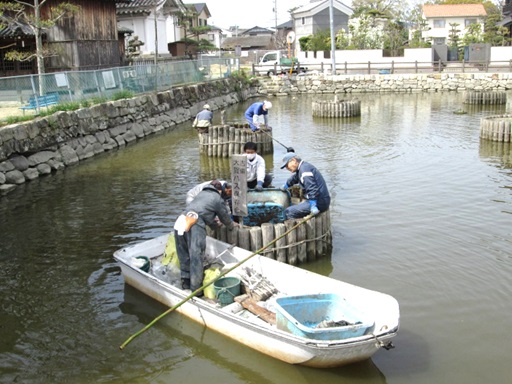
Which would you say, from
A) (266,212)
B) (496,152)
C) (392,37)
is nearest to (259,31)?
(392,37)

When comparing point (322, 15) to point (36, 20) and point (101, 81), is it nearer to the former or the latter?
point (101, 81)

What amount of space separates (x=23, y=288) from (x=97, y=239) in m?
2.48

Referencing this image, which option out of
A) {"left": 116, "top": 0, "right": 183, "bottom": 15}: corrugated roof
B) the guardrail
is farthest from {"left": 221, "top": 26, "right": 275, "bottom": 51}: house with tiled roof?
{"left": 116, "top": 0, "right": 183, "bottom": 15}: corrugated roof

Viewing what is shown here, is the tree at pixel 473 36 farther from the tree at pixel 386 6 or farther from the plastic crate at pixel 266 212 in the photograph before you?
the plastic crate at pixel 266 212

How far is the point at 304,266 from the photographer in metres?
10.5

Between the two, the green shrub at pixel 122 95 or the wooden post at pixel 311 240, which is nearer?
the wooden post at pixel 311 240

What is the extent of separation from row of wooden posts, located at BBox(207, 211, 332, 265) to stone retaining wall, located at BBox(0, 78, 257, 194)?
361 inches

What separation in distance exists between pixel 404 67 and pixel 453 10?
73.3ft

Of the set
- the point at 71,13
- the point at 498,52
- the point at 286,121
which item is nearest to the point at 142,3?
the point at 71,13

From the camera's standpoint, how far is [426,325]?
27.3 feet

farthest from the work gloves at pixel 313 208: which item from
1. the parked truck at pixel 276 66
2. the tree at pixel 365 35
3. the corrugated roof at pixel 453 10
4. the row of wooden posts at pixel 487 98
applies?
the corrugated roof at pixel 453 10

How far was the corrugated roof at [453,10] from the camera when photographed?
62875 mm

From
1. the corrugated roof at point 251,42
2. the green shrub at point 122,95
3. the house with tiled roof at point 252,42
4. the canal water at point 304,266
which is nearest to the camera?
the canal water at point 304,266

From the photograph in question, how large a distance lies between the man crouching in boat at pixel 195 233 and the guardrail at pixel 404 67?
124 feet
